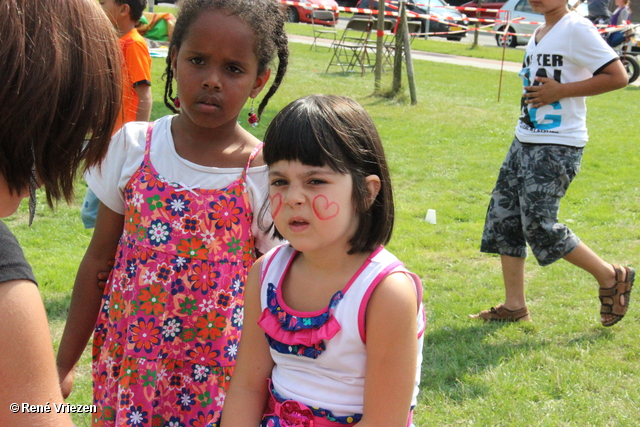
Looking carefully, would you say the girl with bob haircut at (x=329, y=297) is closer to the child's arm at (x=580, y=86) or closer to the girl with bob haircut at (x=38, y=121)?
the girl with bob haircut at (x=38, y=121)

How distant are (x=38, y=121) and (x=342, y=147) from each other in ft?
2.37

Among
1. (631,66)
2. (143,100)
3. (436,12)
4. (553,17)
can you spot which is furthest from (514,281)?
(436,12)

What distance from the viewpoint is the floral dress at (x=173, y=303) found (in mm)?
2100

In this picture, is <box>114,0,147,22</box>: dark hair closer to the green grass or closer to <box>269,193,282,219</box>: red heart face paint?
the green grass

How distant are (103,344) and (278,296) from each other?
73cm

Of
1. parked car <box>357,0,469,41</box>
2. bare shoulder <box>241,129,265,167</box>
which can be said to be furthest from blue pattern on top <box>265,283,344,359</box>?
parked car <box>357,0,469,41</box>

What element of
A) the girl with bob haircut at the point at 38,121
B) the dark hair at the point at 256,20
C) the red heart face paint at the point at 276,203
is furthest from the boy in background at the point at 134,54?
the girl with bob haircut at the point at 38,121

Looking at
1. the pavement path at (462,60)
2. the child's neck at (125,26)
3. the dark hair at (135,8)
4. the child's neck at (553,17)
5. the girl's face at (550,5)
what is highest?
the girl's face at (550,5)

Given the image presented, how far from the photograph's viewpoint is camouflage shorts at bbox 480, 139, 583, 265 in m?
3.97

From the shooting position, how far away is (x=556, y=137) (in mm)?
3975

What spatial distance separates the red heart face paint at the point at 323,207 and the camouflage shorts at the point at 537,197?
2.55m

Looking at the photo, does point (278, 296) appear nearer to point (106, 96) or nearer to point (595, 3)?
point (106, 96)

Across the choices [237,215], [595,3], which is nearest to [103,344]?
[237,215]

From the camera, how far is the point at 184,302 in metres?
2.11
